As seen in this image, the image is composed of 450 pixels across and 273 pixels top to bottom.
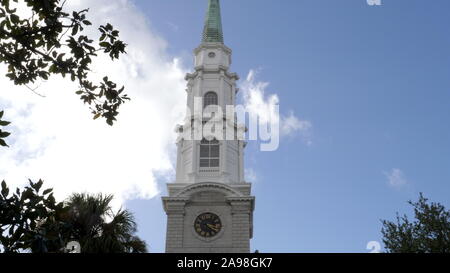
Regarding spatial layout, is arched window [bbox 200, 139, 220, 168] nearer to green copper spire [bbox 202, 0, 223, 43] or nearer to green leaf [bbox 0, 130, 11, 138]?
green copper spire [bbox 202, 0, 223, 43]

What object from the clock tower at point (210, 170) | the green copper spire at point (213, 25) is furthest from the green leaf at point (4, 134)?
the green copper spire at point (213, 25)

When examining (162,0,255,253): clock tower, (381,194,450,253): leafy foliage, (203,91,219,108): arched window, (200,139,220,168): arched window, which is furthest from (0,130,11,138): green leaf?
(203,91,219,108): arched window

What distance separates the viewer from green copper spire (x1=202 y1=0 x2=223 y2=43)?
58531 mm

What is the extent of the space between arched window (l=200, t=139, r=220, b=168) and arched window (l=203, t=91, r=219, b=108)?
439 centimetres

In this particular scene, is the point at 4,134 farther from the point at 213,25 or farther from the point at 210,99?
the point at 213,25

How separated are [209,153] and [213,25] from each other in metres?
16.3

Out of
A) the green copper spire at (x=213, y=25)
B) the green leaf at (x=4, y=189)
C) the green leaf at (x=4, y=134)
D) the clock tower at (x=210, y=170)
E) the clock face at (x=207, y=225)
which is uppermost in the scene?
the green copper spire at (x=213, y=25)

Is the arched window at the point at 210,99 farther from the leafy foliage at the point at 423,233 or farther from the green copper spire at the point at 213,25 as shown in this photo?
the leafy foliage at the point at 423,233

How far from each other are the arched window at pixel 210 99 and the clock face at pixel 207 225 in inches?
490

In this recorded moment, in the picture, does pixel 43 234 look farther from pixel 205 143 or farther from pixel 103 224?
pixel 205 143

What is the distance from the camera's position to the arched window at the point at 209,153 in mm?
49938

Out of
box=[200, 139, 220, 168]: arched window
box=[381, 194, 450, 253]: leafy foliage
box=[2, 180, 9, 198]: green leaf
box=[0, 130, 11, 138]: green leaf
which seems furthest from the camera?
box=[200, 139, 220, 168]: arched window

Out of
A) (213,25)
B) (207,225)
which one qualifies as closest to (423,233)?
(207,225)
